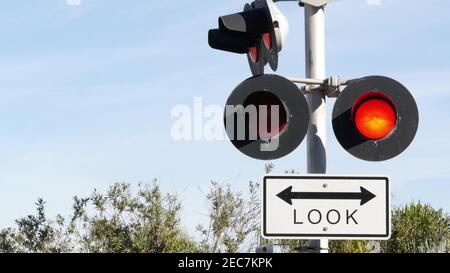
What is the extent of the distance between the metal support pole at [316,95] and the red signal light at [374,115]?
0.42 metres

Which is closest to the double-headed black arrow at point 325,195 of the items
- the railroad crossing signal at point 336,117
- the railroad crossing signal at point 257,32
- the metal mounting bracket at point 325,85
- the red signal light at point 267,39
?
the railroad crossing signal at point 336,117

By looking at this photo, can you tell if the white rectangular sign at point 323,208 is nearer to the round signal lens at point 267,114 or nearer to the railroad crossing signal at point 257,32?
the round signal lens at point 267,114

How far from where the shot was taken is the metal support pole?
673 cm

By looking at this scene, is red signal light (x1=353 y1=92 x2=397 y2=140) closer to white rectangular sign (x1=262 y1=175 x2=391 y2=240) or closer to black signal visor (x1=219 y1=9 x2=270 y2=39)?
white rectangular sign (x1=262 y1=175 x2=391 y2=240)

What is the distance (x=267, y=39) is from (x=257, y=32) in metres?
0.12

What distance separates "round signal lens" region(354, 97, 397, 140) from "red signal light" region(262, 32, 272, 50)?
0.88 metres

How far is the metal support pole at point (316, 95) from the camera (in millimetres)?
6727
